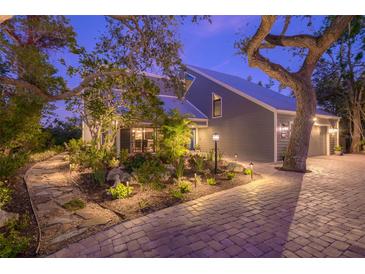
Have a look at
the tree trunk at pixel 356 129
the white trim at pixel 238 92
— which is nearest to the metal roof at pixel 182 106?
the white trim at pixel 238 92

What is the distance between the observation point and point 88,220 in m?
3.73

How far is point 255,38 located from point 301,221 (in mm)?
6924

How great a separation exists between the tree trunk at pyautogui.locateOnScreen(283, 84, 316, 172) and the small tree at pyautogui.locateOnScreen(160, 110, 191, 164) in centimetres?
480

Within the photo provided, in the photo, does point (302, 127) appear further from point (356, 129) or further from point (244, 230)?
point (356, 129)

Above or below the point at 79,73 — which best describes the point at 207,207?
below

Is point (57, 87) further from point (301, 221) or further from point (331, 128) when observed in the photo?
point (331, 128)

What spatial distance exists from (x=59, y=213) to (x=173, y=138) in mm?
4674

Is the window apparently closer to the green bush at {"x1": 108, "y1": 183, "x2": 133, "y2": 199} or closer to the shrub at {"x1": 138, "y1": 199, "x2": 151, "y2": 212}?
the green bush at {"x1": 108, "y1": 183, "x2": 133, "y2": 199}

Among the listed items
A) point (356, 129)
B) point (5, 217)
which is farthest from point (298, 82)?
point (356, 129)

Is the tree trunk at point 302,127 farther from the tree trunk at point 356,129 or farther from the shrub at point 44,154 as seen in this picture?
the shrub at point 44,154

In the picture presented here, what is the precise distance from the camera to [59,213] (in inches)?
159

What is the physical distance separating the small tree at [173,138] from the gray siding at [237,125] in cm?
588
